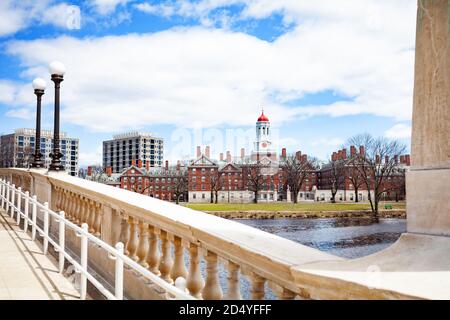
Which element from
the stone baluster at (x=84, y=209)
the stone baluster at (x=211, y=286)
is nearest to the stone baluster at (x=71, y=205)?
the stone baluster at (x=84, y=209)

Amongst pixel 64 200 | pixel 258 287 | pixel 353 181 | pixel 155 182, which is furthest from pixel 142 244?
pixel 155 182

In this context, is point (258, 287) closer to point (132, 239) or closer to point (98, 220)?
point (132, 239)

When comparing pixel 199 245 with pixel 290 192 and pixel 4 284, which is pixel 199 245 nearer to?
pixel 4 284

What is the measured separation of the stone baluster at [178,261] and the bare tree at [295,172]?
91.6m

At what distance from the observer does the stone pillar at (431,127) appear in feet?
7.89

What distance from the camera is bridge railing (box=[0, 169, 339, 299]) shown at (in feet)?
8.60

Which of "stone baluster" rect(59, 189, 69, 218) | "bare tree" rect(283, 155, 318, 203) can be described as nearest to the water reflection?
"stone baluster" rect(59, 189, 69, 218)

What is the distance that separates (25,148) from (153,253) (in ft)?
347

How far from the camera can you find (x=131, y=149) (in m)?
182

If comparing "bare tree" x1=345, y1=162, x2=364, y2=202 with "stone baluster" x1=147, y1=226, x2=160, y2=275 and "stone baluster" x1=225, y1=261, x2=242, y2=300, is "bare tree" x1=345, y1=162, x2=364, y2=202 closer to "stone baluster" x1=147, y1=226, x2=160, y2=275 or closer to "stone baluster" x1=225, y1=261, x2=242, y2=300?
"stone baluster" x1=147, y1=226, x2=160, y2=275

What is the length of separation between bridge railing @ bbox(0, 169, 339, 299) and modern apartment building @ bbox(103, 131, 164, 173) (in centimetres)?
17263

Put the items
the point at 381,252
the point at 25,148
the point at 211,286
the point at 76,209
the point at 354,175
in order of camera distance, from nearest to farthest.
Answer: the point at 381,252
the point at 211,286
the point at 76,209
the point at 354,175
the point at 25,148

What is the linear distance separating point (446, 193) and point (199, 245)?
6.23ft
